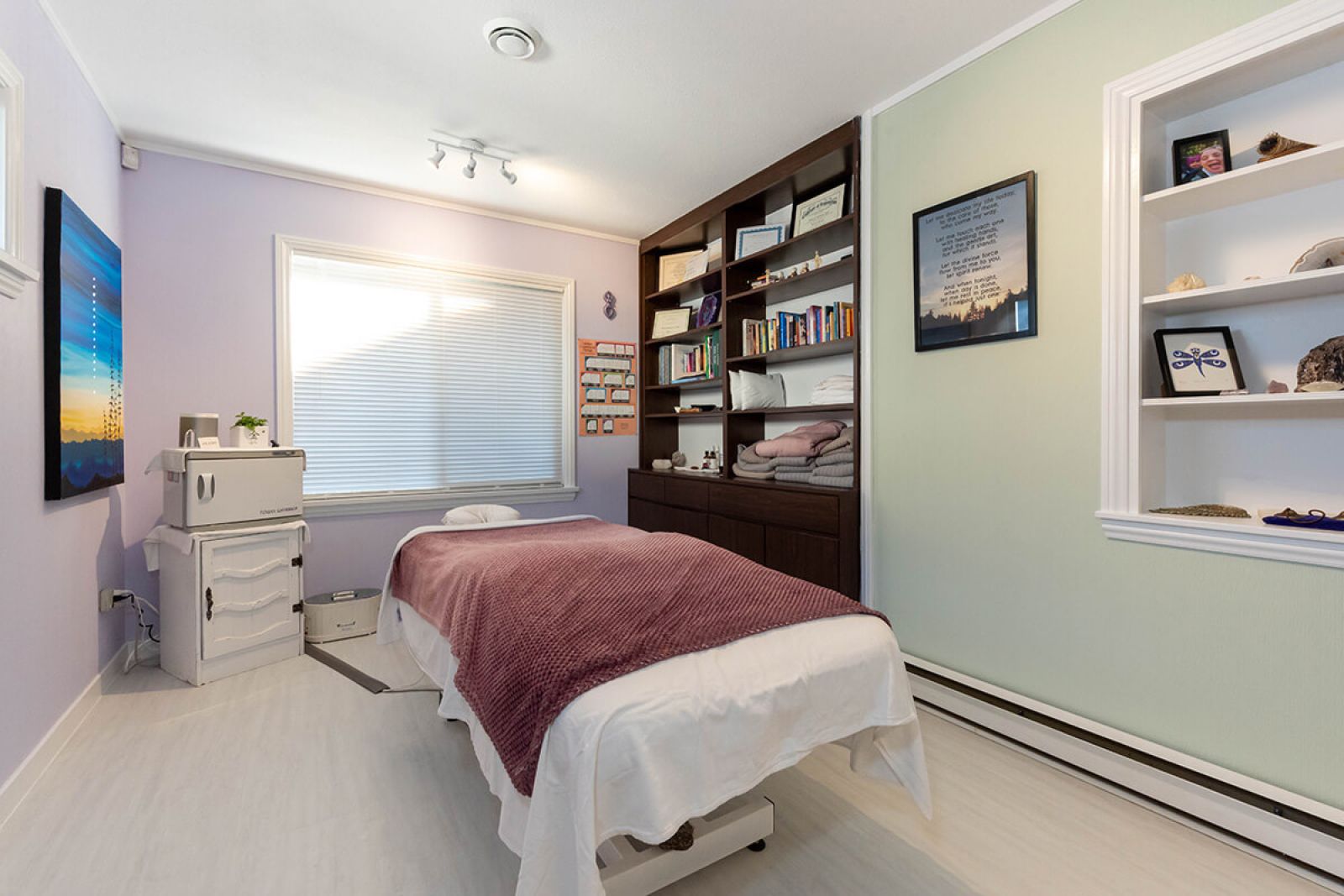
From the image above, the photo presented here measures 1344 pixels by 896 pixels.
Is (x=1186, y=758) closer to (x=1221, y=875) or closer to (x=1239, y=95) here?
(x=1221, y=875)

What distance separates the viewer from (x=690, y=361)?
3949 millimetres

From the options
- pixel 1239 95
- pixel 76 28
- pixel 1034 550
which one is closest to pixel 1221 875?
pixel 1034 550

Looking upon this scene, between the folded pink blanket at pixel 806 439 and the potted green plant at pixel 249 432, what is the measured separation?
251 centimetres

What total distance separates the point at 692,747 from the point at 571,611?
0.45 meters

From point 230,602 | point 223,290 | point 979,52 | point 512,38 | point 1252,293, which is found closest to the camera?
point 1252,293

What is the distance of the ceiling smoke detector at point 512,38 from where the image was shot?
80.0 inches

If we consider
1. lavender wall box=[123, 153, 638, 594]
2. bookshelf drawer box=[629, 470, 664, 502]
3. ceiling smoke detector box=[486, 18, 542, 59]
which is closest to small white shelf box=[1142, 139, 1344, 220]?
ceiling smoke detector box=[486, 18, 542, 59]

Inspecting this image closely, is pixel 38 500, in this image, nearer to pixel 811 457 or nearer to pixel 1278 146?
pixel 811 457

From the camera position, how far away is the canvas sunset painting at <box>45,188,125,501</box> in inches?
78.7

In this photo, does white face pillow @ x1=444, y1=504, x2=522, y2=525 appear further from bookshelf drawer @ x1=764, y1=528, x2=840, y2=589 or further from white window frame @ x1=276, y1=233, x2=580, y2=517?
bookshelf drawer @ x1=764, y1=528, x2=840, y2=589

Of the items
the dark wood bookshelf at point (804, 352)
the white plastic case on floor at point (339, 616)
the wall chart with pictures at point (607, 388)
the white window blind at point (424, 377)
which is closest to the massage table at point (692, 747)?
the dark wood bookshelf at point (804, 352)

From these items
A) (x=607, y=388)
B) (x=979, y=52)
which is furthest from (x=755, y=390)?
(x=979, y=52)

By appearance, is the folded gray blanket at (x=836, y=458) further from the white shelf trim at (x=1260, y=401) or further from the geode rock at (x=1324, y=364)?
the geode rock at (x=1324, y=364)

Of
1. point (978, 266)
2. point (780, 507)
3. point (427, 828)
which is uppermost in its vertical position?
point (978, 266)
